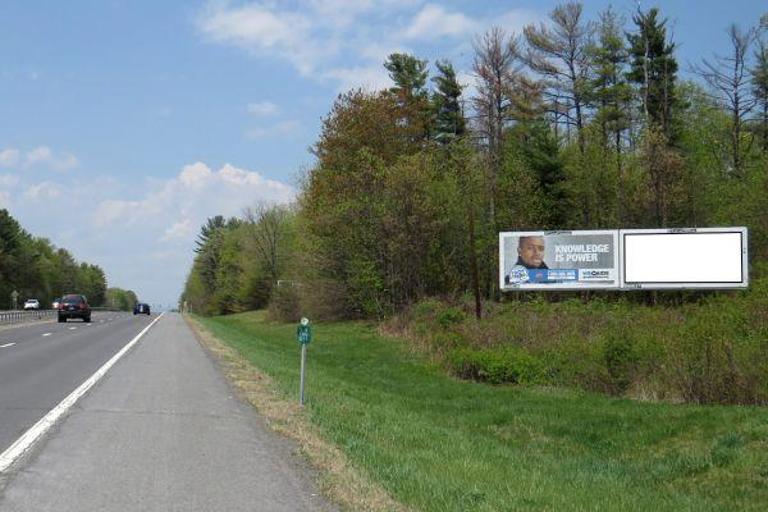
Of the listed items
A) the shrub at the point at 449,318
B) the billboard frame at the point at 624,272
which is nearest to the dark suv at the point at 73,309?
the shrub at the point at 449,318

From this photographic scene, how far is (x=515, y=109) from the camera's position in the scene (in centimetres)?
4875

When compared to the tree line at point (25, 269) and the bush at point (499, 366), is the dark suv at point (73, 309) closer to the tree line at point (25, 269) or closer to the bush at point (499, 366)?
the bush at point (499, 366)

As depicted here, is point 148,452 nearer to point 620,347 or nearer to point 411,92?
point 620,347

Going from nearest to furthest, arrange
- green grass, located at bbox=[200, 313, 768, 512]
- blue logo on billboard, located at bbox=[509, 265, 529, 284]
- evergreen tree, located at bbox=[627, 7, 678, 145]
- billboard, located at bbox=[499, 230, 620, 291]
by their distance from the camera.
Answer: green grass, located at bbox=[200, 313, 768, 512]
billboard, located at bbox=[499, 230, 620, 291]
blue logo on billboard, located at bbox=[509, 265, 529, 284]
evergreen tree, located at bbox=[627, 7, 678, 145]

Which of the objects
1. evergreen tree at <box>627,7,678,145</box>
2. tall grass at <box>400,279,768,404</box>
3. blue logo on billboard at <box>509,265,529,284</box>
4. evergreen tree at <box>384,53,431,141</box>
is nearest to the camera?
tall grass at <box>400,279,768,404</box>

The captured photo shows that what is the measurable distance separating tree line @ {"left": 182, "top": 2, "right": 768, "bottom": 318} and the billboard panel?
9994 millimetres

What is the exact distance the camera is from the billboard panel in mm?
30031

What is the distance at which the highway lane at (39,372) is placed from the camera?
456 inches

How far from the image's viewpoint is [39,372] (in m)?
18.7

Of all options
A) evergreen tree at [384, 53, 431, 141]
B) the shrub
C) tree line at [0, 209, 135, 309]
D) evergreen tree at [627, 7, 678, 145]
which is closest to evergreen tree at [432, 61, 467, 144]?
evergreen tree at [384, 53, 431, 141]

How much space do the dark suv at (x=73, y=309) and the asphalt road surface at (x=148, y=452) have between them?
1717 inches

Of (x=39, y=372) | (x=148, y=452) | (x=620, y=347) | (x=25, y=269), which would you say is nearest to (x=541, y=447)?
(x=620, y=347)

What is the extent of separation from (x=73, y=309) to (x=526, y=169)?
1381 inches

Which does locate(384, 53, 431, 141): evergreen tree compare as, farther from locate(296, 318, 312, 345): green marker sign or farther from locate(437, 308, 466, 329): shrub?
locate(296, 318, 312, 345): green marker sign
